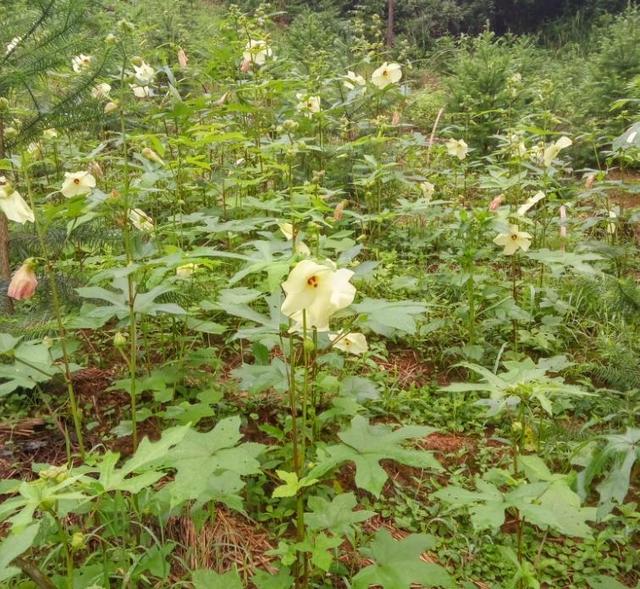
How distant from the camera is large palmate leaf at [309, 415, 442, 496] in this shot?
48.8 inches

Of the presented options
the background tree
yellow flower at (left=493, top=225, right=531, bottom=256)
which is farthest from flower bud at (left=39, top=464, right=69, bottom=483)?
yellow flower at (left=493, top=225, right=531, bottom=256)

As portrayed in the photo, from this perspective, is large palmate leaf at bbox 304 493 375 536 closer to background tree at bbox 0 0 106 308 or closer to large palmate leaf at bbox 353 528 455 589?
large palmate leaf at bbox 353 528 455 589

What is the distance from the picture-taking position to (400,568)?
131 cm

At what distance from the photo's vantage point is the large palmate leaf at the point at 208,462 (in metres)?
1.18

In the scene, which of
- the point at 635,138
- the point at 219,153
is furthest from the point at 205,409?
the point at 219,153

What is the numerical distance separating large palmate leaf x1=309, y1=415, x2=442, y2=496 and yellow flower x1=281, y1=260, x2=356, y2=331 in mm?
311

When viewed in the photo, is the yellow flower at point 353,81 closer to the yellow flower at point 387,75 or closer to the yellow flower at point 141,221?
the yellow flower at point 387,75

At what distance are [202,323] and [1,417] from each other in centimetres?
77

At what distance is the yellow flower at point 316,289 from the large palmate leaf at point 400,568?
0.57 meters

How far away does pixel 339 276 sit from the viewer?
1289 mm

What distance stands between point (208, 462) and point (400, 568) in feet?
1.64

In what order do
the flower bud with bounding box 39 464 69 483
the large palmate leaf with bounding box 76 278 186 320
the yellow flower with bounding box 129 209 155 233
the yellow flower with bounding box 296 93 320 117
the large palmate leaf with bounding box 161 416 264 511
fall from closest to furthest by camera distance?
the flower bud with bounding box 39 464 69 483 → the large palmate leaf with bounding box 161 416 264 511 → the large palmate leaf with bounding box 76 278 186 320 → the yellow flower with bounding box 129 209 155 233 → the yellow flower with bounding box 296 93 320 117

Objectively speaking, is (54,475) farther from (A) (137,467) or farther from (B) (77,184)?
(B) (77,184)

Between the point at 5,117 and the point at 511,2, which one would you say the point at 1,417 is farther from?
the point at 511,2
